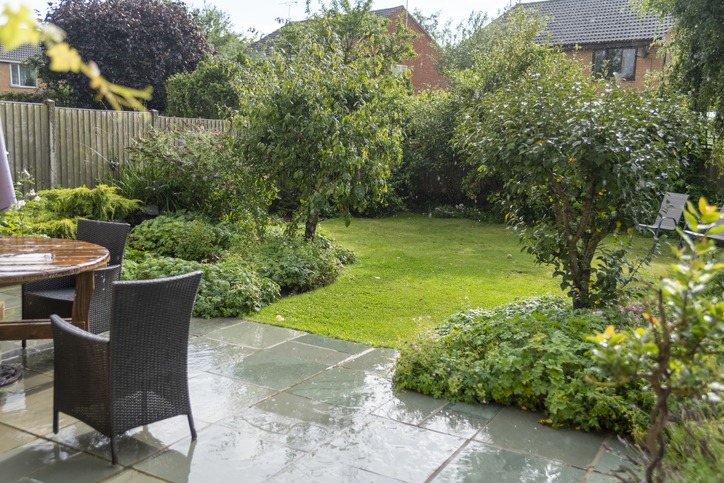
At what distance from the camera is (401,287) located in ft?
26.0

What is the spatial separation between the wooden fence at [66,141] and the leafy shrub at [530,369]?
731 cm

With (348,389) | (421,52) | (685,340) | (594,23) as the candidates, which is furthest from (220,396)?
(594,23)

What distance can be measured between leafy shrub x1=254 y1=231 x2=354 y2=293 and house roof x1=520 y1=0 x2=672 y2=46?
69.1ft

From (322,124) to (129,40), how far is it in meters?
13.0

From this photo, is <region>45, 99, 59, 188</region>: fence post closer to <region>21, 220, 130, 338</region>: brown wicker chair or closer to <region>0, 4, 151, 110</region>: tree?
<region>21, 220, 130, 338</region>: brown wicker chair

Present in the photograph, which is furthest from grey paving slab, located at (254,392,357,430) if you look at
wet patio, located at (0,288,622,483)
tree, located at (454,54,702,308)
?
tree, located at (454,54,702,308)

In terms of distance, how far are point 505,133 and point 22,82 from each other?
35.0 meters

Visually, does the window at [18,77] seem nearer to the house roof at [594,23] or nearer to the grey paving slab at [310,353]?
the house roof at [594,23]

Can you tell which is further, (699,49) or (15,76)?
(15,76)

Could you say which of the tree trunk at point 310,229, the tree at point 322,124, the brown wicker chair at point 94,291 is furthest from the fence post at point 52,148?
the brown wicker chair at point 94,291

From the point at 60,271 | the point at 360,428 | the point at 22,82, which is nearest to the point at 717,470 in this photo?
the point at 360,428

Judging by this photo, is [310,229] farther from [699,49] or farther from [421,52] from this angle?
[421,52]

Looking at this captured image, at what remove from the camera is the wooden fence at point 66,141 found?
9.89m

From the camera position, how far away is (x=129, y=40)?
1875cm
